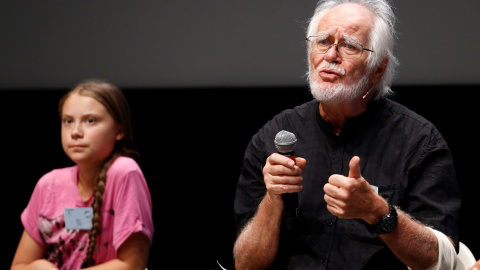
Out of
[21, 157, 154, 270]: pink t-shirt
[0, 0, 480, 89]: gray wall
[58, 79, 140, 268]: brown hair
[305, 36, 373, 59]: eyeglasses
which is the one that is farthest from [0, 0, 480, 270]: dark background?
[305, 36, 373, 59]: eyeglasses

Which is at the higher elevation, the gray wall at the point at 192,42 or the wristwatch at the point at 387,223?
the gray wall at the point at 192,42

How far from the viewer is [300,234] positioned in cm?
253

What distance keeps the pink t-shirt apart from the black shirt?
47 centimetres

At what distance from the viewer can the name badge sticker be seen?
285cm

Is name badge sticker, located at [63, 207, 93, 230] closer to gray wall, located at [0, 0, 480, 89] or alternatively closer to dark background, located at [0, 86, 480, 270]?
dark background, located at [0, 86, 480, 270]

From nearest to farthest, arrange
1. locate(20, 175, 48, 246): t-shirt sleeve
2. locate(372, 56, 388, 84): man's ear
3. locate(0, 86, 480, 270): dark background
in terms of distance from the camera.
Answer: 1. locate(372, 56, 388, 84): man's ear
2. locate(20, 175, 48, 246): t-shirt sleeve
3. locate(0, 86, 480, 270): dark background

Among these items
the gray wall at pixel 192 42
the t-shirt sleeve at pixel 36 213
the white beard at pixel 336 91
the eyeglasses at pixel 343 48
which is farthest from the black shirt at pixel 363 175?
the gray wall at pixel 192 42

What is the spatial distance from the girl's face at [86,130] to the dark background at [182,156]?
0.74 meters

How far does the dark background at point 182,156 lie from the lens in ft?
11.9

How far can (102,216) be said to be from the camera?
2875mm

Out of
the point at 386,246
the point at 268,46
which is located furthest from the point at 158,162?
the point at 386,246

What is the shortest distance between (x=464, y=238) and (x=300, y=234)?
4.77 feet

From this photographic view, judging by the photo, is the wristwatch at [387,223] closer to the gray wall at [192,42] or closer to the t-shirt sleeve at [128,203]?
the t-shirt sleeve at [128,203]

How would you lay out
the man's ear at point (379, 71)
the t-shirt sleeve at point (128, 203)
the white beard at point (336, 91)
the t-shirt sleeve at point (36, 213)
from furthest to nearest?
the t-shirt sleeve at point (36, 213) → the t-shirt sleeve at point (128, 203) → the man's ear at point (379, 71) → the white beard at point (336, 91)
